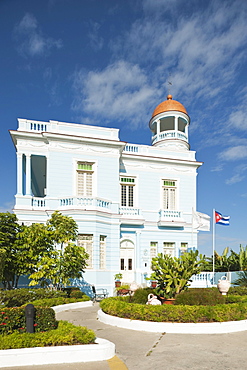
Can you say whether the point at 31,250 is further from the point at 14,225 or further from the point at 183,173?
the point at 183,173

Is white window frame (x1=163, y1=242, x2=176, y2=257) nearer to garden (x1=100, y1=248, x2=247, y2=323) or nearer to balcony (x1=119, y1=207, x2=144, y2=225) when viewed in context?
balcony (x1=119, y1=207, x2=144, y2=225)

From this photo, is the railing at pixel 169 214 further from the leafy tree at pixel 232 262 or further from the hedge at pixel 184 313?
the hedge at pixel 184 313

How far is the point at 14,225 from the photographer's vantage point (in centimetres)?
1541

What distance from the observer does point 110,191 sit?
20.4m

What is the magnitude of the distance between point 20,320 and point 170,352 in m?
3.72

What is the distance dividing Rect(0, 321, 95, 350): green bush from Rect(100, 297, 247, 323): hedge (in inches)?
119

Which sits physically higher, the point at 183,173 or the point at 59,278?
the point at 183,173

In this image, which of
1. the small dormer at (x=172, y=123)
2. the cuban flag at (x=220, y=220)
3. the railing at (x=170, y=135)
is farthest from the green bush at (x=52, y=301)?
the railing at (x=170, y=135)

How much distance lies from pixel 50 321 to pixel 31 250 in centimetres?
827

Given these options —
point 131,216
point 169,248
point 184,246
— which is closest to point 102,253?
point 131,216

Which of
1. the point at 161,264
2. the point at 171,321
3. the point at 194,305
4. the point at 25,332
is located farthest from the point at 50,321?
the point at 161,264

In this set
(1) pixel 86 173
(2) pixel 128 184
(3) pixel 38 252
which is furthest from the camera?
(2) pixel 128 184

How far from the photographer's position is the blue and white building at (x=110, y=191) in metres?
18.6

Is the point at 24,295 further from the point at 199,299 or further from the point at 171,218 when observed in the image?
the point at 171,218
